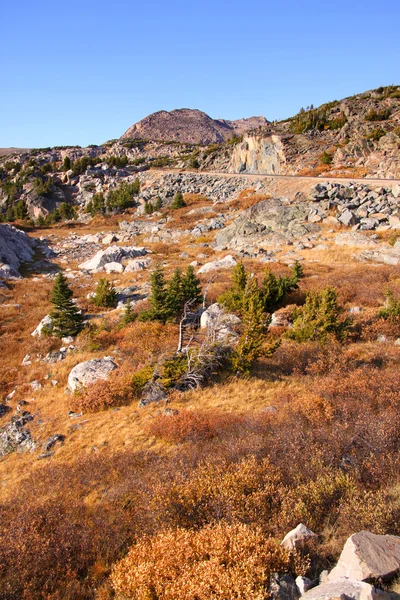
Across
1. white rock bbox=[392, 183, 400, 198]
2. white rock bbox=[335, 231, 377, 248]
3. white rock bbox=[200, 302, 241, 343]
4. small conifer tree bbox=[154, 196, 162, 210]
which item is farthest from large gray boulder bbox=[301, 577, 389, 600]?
small conifer tree bbox=[154, 196, 162, 210]

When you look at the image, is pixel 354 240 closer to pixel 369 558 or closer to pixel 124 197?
pixel 369 558

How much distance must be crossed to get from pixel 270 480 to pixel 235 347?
7.19m

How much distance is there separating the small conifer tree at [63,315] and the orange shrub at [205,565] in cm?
1438

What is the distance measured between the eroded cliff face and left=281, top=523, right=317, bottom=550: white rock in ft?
168

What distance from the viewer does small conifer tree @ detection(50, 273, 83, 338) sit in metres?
18.2

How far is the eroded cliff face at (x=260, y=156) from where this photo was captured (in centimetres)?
5194

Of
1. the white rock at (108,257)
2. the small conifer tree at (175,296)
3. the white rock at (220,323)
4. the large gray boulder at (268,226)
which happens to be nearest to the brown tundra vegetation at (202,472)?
the white rock at (220,323)

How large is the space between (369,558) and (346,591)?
712 millimetres

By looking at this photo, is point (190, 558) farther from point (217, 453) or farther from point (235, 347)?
point (235, 347)

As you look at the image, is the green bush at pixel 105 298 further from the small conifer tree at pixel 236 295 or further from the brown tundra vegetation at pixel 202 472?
the small conifer tree at pixel 236 295

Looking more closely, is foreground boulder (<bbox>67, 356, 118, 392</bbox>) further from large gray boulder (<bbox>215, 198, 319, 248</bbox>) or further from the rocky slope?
the rocky slope

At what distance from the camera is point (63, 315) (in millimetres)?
18297

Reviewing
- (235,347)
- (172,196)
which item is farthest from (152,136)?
(235,347)

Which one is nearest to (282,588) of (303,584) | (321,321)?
(303,584)
